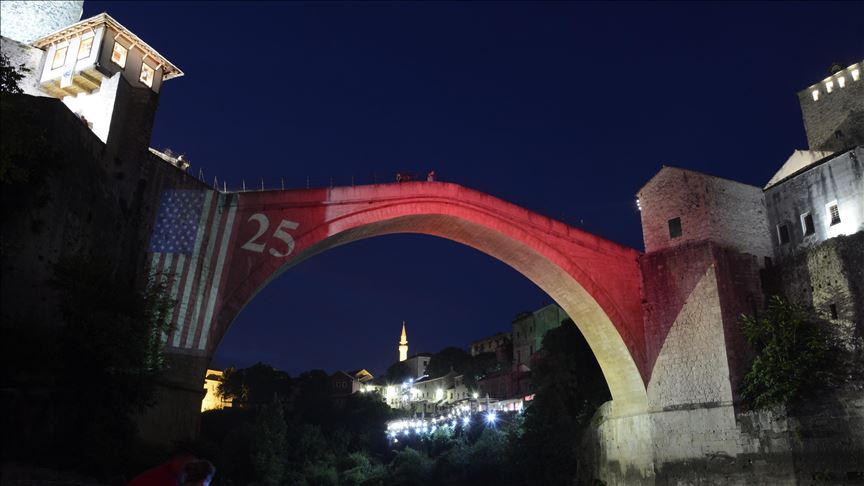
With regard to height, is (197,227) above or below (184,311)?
above

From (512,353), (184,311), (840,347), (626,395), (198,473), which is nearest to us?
(198,473)

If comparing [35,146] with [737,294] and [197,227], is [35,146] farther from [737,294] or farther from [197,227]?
[737,294]

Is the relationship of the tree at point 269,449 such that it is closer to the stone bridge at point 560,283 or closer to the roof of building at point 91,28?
the stone bridge at point 560,283

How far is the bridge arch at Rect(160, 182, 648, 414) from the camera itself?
17.0 meters

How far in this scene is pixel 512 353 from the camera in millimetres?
59438

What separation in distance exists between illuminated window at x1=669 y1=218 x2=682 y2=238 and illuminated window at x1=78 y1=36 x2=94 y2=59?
18999mm

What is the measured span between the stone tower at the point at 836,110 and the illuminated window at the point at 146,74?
2521 centimetres

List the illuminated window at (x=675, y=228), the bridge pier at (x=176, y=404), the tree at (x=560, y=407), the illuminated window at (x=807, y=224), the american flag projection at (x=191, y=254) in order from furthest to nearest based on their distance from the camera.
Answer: the tree at (x=560, y=407) < the illuminated window at (x=675, y=228) < the illuminated window at (x=807, y=224) < the american flag projection at (x=191, y=254) < the bridge pier at (x=176, y=404)

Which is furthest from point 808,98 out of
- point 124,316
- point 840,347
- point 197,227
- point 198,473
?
point 198,473

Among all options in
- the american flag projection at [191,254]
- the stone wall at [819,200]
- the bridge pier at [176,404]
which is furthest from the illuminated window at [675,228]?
the bridge pier at [176,404]

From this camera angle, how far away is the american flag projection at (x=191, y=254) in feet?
51.5

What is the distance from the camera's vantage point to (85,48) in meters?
19.8

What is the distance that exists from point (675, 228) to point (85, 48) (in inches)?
761

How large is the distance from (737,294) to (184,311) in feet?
51.4
